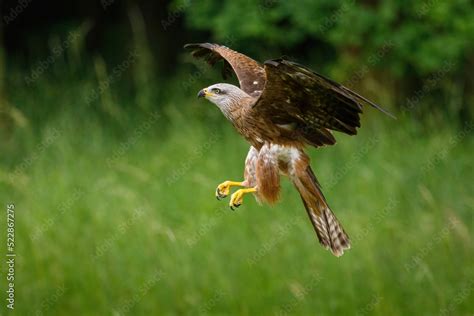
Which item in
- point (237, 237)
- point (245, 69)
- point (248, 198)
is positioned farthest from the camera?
point (237, 237)

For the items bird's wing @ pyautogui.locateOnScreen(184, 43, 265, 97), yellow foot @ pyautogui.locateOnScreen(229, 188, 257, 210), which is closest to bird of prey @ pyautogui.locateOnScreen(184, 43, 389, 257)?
yellow foot @ pyautogui.locateOnScreen(229, 188, 257, 210)

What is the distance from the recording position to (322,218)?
3186 mm

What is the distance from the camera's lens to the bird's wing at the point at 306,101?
2.71 metres

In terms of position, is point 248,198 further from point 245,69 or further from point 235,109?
point 235,109

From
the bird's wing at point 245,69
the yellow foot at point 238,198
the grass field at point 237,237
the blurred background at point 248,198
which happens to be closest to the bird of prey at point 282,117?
the yellow foot at point 238,198

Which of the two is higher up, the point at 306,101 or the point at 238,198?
the point at 306,101

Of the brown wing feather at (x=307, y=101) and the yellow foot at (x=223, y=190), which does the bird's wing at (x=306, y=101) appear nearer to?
the brown wing feather at (x=307, y=101)

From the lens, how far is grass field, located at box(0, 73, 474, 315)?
31.7ft

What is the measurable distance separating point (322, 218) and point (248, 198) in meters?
6.84

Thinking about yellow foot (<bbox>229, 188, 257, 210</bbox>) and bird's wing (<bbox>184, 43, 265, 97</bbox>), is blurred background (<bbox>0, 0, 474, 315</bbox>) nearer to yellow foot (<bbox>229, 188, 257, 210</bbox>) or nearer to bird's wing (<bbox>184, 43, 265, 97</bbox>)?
bird's wing (<bbox>184, 43, 265, 97</bbox>)

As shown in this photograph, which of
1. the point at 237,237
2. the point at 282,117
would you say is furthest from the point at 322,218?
the point at 237,237

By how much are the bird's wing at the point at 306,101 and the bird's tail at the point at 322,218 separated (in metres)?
0.29

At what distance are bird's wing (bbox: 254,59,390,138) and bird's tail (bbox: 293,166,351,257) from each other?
11.4 inches

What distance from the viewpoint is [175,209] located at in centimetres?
1088
